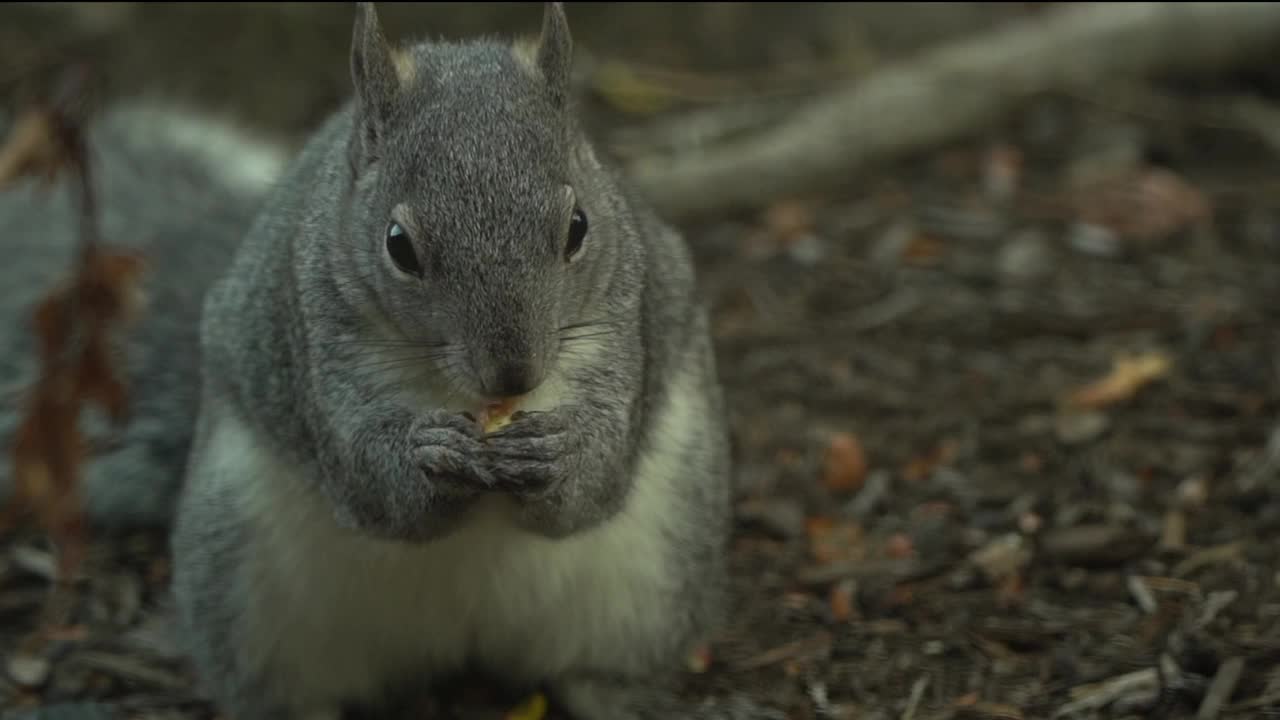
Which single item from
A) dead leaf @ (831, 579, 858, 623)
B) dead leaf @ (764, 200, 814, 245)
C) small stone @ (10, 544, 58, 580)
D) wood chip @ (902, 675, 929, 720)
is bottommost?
wood chip @ (902, 675, 929, 720)

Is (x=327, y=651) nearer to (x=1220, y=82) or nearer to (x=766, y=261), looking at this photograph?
(x=766, y=261)

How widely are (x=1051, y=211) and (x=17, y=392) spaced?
3631 millimetres

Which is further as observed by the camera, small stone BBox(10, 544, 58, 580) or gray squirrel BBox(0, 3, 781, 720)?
small stone BBox(10, 544, 58, 580)

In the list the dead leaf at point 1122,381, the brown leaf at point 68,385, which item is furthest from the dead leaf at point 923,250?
the brown leaf at point 68,385

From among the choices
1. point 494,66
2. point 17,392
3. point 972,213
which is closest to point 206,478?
point 17,392

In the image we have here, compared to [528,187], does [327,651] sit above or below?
below

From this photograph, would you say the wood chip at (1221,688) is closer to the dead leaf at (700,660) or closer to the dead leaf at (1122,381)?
the dead leaf at (700,660)

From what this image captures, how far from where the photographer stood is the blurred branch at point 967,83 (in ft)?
19.3

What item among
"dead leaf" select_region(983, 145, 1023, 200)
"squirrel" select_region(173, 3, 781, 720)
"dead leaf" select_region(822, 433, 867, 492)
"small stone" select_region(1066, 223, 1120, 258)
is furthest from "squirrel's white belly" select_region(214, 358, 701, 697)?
"dead leaf" select_region(983, 145, 1023, 200)

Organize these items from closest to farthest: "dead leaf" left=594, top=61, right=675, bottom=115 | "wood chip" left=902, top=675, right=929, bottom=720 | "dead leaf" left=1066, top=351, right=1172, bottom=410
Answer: "wood chip" left=902, top=675, right=929, bottom=720 < "dead leaf" left=1066, top=351, right=1172, bottom=410 < "dead leaf" left=594, top=61, right=675, bottom=115

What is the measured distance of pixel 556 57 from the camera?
119 inches

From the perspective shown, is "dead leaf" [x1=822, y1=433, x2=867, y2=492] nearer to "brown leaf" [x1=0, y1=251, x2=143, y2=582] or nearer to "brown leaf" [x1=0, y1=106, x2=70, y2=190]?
"brown leaf" [x1=0, y1=251, x2=143, y2=582]

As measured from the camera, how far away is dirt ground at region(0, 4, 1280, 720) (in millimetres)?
3559

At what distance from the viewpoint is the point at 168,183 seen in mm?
4844
